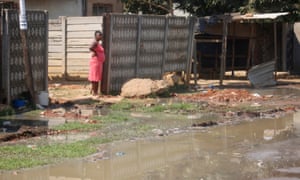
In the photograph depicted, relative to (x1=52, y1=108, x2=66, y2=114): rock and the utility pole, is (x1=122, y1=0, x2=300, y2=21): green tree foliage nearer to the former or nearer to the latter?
the utility pole

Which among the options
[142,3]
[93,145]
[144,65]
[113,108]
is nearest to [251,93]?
[144,65]

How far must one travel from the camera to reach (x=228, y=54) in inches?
958

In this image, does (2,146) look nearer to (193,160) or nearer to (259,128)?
(193,160)

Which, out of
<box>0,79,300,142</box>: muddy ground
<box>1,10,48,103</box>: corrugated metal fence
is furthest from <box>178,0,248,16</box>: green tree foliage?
<box>1,10,48,103</box>: corrugated metal fence

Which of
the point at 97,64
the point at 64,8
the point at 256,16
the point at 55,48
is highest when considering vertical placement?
the point at 64,8

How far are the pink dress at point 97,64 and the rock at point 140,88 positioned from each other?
80 cm

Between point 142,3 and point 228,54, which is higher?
point 142,3

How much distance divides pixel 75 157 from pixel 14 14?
19.1ft

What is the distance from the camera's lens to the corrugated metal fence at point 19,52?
13.4 meters

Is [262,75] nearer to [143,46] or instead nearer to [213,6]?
[143,46]

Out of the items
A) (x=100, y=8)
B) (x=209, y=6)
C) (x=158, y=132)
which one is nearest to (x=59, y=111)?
(x=158, y=132)

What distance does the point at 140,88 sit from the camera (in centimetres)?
1609

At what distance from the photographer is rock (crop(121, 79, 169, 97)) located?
16.0 m

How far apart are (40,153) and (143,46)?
9.32 metres
